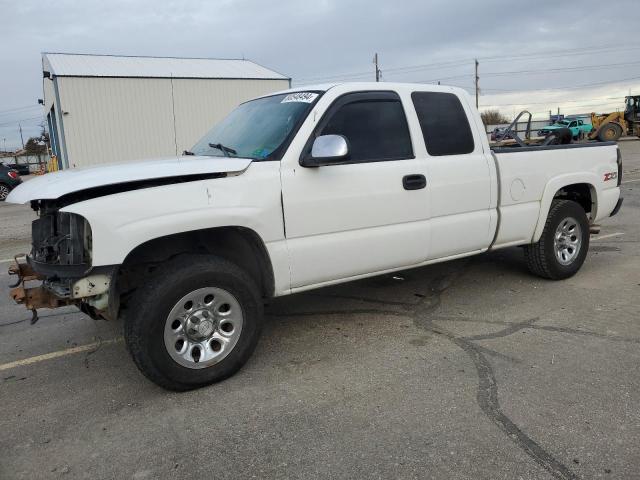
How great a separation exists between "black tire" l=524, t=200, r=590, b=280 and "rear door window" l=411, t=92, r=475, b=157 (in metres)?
1.38

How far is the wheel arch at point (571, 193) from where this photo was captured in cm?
525

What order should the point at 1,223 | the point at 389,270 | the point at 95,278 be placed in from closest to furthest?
the point at 95,278, the point at 389,270, the point at 1,223

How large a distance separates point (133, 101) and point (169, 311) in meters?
23.0

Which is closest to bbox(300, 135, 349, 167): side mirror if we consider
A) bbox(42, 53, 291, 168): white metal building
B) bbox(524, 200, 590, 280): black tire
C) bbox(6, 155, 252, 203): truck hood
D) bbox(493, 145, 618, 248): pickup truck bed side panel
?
bbox(6, 155, 252, 203): truck hood

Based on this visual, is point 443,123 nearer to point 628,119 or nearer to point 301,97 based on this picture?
point 301,97

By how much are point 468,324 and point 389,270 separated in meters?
0.84

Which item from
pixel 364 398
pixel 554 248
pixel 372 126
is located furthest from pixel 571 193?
pixel 364 398

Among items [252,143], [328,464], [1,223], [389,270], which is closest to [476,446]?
[328,464]

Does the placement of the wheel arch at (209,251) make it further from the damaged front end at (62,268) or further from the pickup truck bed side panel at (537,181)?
the pickup truck bed side panel at (537,181)

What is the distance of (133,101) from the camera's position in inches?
947

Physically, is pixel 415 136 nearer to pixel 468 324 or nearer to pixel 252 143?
pixel 252 143

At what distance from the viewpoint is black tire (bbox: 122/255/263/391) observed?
3229mm

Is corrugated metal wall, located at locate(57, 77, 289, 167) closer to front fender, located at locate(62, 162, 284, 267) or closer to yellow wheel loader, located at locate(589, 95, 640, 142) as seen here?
front fender, located at locate(62, 162, 284, 267)

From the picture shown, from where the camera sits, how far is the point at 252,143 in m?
4.05
